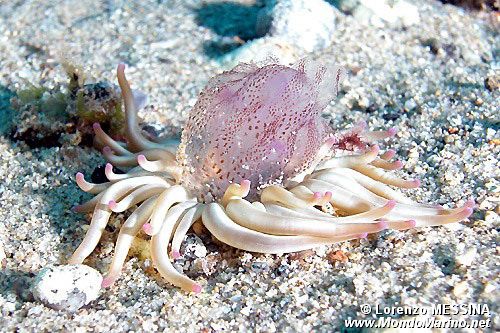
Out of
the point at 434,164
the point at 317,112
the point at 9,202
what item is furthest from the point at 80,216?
the point at 434,164

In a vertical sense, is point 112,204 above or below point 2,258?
above

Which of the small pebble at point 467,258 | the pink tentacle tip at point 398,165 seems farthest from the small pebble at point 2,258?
the small pebble at point 467,258

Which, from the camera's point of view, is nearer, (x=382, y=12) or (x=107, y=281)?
(x=107, y=281)

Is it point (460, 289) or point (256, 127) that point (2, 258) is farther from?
point (460, 289)

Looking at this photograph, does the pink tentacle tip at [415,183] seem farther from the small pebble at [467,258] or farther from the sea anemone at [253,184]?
the small pebble at [467,258]

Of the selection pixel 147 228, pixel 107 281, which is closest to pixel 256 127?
pixel 147 228

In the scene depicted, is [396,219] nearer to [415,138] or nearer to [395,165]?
[395,165]
